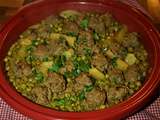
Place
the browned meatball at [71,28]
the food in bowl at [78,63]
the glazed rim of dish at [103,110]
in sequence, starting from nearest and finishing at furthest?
the glazed rim of dish at [103,110] < the food in bowl at [78,63] < the browned meatball at [71,28]

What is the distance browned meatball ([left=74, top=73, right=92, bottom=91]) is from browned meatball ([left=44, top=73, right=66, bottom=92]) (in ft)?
0.16

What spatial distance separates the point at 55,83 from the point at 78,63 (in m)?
0.14

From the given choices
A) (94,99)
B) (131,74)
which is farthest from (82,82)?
(131,74)

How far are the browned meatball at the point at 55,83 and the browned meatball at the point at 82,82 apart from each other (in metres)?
0.05

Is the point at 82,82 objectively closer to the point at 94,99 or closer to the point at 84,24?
the point at 94,99

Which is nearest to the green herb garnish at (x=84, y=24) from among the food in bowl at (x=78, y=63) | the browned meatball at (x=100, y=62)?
the food in bowl at (x=78, y=63)

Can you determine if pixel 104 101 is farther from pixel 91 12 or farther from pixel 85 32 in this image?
pixel 91 12

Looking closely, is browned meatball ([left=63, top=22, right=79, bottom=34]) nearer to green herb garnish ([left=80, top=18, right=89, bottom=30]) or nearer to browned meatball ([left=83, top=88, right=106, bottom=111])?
green herb garnish ([left=80, top=18, right=89, bottom=30])

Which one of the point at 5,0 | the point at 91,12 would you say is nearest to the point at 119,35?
the point at 91,12

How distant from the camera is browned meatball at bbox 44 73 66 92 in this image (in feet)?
4.10

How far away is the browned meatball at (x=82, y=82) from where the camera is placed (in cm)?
126

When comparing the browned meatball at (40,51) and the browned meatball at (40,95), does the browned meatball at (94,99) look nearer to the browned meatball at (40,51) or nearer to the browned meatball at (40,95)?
the browned meatball at (40,95)

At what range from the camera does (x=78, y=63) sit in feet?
4.36

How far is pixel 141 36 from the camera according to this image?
1474 mm
